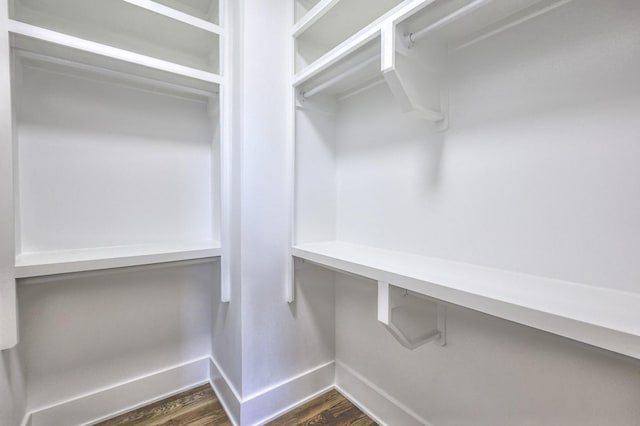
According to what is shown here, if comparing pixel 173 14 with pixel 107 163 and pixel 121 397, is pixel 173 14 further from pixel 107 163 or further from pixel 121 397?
pixel 121 397

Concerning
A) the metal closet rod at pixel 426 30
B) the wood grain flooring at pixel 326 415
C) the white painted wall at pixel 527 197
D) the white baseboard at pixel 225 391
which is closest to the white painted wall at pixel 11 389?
the white baseboard at pixel 225 391

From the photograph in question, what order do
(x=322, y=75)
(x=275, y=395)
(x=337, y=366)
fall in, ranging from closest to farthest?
(x=322, y=75), (x=275, y=395), (x=337, y=366)

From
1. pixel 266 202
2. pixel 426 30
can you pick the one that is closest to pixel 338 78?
pixel 426 30

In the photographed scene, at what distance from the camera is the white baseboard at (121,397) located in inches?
50.8

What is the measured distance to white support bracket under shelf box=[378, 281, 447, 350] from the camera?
3.18ft

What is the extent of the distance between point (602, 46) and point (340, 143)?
1.04 metres

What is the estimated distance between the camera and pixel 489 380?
3.24 feet

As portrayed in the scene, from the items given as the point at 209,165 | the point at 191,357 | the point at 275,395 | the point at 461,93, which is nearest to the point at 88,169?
the point at 209,165

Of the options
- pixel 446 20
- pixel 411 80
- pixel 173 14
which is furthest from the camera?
pixel 173 14

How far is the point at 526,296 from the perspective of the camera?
668mm

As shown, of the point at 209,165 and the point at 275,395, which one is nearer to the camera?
the point at 275,395

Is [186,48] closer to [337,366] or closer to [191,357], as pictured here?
[191,357]

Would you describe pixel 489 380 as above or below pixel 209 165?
below

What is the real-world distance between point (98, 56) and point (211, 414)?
174 centimetres
